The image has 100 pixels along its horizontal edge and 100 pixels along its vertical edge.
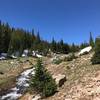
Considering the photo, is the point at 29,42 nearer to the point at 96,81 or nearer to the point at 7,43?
the point at 7,43

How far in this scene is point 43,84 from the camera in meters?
27.7

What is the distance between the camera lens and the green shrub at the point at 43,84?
26.3 metres

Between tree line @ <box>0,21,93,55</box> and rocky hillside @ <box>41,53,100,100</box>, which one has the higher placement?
tree line @ <box>0,21,93,55</box>

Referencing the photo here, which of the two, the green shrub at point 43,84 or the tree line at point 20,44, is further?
the tree line at point 20,44

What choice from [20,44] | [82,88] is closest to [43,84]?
[82,88]

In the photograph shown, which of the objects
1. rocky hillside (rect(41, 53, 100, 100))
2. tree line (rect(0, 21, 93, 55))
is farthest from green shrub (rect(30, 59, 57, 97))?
tree line (rect(0, 21, 93, 55))

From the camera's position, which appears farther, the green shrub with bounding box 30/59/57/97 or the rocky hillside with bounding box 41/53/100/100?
the green shrub with bounding box 30/59/57/97

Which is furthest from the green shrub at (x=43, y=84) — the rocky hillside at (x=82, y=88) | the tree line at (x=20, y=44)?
the tree line at (x=20, y=44)

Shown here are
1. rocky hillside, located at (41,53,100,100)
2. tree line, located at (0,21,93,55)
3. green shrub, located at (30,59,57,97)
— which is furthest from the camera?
tree line, located at (0,21,93,55)

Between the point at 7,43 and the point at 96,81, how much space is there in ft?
345

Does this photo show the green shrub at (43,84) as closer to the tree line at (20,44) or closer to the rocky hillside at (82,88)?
the rocky hillside at (82,88)

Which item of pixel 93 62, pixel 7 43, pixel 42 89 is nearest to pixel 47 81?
pixel 42 89

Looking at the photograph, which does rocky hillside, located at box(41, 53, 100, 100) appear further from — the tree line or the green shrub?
the tree line

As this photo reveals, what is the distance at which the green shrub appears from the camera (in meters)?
26.3
